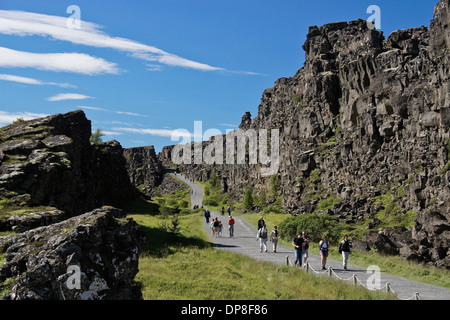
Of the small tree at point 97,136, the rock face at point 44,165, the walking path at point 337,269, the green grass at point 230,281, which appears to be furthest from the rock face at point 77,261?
the small tree at point 97,136

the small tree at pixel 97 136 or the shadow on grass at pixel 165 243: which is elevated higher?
the small tree at pixel 97 136

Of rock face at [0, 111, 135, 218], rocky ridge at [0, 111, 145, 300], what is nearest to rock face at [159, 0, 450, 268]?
rocky ridge at [0, 111, 145, 300]

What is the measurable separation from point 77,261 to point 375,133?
68076mm

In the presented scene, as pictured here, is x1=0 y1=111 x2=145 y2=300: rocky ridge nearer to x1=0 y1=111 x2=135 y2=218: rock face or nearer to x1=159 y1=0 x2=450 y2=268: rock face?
x1=0 y1=111 x2=135 y2=218: rock face

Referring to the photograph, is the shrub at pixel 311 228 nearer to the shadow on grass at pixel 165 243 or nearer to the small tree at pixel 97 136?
the shadow on grass at pixel 165 243

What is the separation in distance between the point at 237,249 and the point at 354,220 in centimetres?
3443

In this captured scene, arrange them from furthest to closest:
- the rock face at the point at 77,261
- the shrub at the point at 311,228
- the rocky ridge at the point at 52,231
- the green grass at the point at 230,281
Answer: the shrub at the point at 311,228 < the green grass at the point at 230,281 < the rocky ridge at the point at 52,231 < the rock face at the point at 77,261

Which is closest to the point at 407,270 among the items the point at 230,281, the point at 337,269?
the point at 337,269

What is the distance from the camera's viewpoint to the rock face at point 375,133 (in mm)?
50250

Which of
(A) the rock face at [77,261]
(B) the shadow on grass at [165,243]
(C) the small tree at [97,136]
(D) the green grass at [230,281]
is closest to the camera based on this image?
(A) the rock face at [77,261]

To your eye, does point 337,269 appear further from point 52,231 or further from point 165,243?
point 52,231

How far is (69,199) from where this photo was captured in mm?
32969

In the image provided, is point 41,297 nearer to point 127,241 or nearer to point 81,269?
point 81,269

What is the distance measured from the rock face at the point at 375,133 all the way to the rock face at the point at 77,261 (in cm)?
2727
